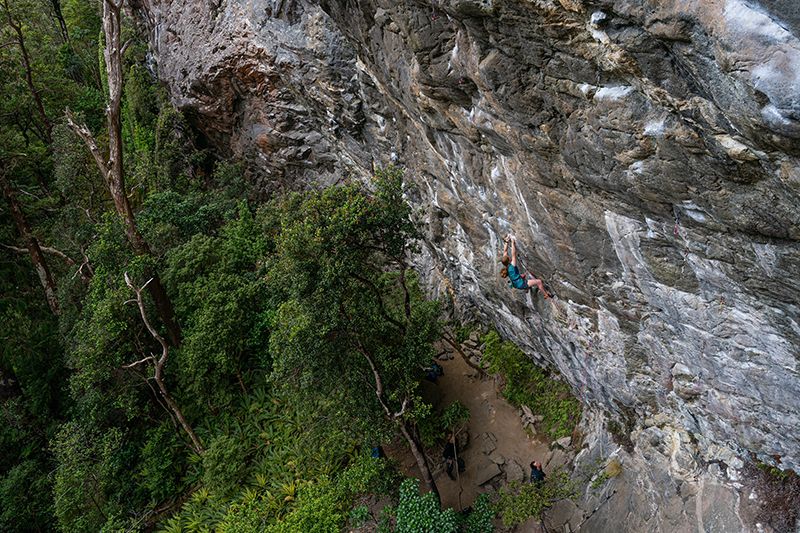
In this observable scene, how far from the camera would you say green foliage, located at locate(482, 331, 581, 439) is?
40.9 ft

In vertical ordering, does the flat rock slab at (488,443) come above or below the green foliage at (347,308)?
below

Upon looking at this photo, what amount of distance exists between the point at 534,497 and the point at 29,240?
53.0ft

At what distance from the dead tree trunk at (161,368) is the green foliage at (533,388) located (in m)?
8.24

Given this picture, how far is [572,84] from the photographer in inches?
233

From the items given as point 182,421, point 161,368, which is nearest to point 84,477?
point 182,421

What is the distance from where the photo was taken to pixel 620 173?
20.2 feet

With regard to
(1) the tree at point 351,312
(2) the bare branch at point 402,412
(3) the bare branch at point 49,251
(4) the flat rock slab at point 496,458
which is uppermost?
(1) the tree at point 351,312

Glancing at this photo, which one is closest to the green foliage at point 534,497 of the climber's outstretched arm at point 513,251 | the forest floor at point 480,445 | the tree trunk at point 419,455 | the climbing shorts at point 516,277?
the forest floor at point 480,445

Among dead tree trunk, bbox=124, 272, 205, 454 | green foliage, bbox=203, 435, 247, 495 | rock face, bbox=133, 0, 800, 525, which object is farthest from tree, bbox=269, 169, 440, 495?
green foliage, bbox=203, 435, 247, 495

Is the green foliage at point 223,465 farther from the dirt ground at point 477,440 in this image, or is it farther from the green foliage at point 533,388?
the green foliage at point 533,388

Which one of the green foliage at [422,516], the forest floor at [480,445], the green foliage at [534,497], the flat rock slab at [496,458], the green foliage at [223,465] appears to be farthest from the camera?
the green foliage at [223,465]

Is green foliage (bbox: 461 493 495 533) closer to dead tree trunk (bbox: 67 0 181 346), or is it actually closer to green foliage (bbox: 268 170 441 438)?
green foliage (bbox: 268 170 441 438)

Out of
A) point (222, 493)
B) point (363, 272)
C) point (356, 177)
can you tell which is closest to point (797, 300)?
point (363, 272)

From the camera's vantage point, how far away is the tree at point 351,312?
9719mm
